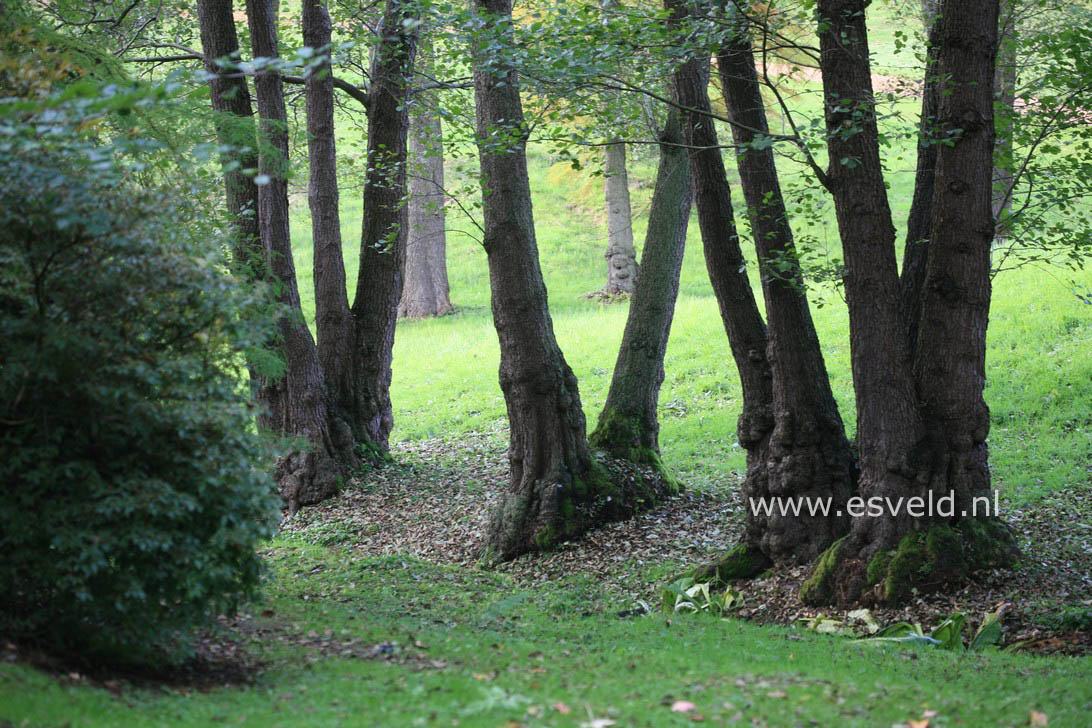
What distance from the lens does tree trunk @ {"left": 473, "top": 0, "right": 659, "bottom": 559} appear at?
10.4 meters

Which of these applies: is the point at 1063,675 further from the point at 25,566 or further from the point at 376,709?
the point at 25,566

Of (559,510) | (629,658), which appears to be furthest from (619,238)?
(629,658)

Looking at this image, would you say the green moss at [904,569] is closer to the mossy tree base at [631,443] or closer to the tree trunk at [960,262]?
the tree trunk at [960,262]

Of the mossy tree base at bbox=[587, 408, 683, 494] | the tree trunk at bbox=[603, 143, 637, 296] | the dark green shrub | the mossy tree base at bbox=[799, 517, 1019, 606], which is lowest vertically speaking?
the mossy tree base at bbox=[799, 517, 1019, 606]

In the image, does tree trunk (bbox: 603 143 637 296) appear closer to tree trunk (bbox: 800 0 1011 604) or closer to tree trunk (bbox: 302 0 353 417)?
tree trunk (bbox: 302 0 353 417)

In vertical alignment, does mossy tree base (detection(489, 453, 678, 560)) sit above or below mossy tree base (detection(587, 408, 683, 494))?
below

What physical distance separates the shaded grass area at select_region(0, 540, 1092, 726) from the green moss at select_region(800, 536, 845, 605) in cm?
58

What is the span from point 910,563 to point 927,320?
195 centimetres

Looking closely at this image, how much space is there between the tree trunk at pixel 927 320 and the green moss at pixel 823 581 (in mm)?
17

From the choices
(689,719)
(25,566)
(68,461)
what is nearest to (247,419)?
(68,461)

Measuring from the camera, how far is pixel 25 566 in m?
5.05

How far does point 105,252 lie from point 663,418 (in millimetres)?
12135

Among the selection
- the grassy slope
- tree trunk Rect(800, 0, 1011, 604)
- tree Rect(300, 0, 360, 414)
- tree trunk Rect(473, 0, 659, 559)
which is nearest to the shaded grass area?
the grassy slope

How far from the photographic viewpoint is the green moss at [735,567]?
874 centimetres
